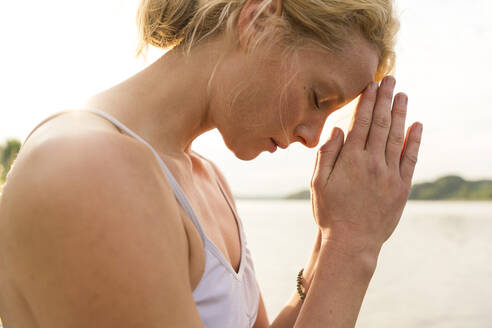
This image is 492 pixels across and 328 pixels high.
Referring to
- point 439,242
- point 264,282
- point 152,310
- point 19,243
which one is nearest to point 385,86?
point 152,310

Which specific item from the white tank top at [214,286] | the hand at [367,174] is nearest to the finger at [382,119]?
the hand at [367,174]

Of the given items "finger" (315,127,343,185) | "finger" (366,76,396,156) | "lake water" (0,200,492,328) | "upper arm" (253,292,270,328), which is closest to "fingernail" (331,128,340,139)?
"finger" (315,127,343,185)

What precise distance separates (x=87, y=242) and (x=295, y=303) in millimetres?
1065

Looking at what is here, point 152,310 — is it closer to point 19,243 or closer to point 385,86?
point 19,243

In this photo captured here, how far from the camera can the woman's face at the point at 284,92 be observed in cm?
122

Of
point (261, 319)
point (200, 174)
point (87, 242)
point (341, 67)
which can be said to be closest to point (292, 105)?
point (341, 67)

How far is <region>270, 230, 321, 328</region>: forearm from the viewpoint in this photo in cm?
157

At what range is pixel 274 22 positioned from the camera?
1.18 meters

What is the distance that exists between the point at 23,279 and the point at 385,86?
118 centimetres

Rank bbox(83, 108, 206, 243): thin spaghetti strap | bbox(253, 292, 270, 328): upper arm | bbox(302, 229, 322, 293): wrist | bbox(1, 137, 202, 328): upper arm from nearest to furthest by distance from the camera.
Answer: bbox(1, 137, 202, 328): upper arm → bbox(83, 108, 206, 243): thin spaghetti strap → bbox(302, 229, 322, 293): wrist → bbox(253, 292, 270, 328): upper arm

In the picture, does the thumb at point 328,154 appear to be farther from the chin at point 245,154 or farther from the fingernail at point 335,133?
the chin at point 245,154

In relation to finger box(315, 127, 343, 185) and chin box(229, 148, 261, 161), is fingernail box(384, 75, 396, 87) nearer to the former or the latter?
finger box(315, 127, 343, 185)

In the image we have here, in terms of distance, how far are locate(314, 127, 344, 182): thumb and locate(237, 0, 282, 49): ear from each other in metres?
0.44

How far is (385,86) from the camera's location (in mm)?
1447
